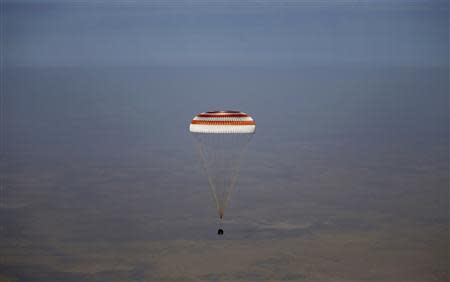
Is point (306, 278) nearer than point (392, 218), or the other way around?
point (306, 278)

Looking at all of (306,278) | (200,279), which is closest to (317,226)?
(306,278)

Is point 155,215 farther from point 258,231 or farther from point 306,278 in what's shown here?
point 306,278

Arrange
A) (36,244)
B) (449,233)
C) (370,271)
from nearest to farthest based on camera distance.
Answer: (370,271) < (36,244) < (449,233)

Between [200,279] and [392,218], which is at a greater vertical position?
[392,218]

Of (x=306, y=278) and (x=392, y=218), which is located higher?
(x=392, y=218)

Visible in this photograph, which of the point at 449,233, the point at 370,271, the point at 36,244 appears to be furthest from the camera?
the point at 449,233

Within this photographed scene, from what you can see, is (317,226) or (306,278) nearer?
(306,278)

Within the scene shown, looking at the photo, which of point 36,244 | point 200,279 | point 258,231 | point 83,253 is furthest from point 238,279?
point 36,244

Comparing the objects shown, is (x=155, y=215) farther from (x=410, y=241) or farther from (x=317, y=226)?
(x=410, y=241)
